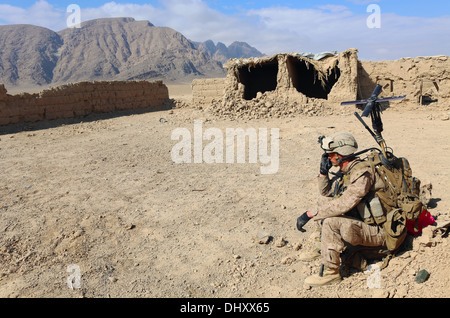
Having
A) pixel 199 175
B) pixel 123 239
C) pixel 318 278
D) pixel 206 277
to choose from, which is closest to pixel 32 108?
pixel 199 175

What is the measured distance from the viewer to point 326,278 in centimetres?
284

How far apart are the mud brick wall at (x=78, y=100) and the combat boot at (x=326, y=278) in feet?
36.5

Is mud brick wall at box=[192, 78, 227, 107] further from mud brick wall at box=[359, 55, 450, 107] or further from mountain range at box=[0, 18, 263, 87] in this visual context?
mountain range at box=[0, 18, 263, 87]

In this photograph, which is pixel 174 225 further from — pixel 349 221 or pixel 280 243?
pixel 349 221

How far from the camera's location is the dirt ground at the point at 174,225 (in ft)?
9.50

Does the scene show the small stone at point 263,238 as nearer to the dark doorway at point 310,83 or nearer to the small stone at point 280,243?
the small stone at point 280,243

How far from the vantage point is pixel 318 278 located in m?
2.87

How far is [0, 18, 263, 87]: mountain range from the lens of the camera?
2633 inches

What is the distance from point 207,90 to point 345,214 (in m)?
Result: 12.4

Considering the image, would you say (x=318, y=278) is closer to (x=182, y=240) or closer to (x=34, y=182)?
(x=182, y=240)

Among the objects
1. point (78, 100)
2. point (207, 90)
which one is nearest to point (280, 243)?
point (78, 100)

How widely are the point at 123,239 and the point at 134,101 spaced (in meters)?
11.4

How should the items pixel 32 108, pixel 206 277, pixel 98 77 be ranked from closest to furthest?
pixel 206 277 < pixel 32 108 < pixel 98 77
